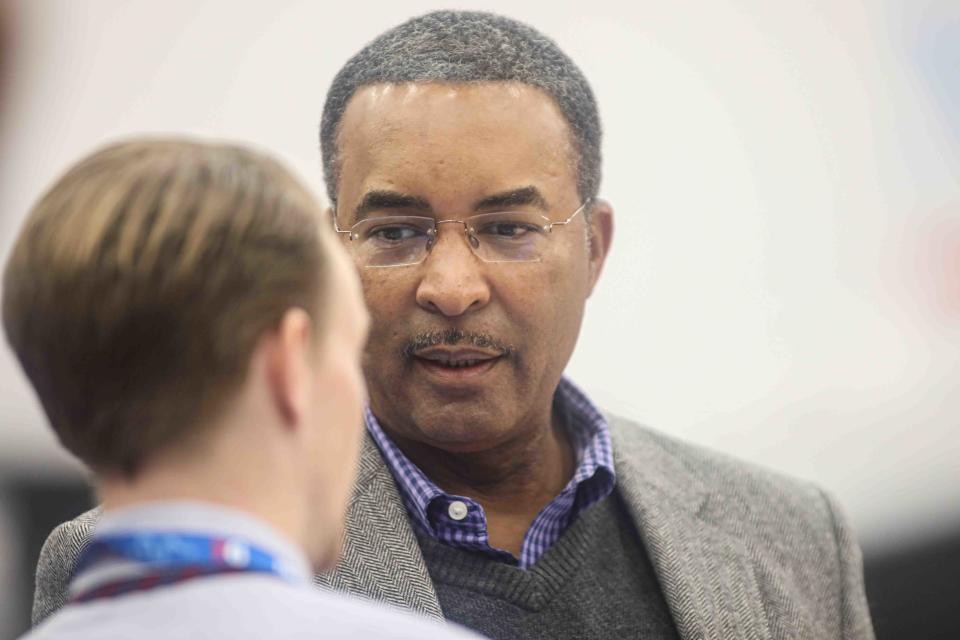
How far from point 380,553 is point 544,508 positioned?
1.24ft

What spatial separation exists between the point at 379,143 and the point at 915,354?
76.7 inches

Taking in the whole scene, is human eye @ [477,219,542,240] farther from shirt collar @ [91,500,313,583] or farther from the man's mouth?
shirt collar @ [91,500,313,583]

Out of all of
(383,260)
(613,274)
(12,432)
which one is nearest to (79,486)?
(12,432)

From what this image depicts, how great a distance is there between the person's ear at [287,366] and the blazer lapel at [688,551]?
1234 millimetres

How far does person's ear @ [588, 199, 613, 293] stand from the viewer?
8.03ft

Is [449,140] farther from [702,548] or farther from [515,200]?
[702,548]

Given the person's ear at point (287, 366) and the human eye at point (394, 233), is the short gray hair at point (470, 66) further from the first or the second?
the person's ear at point (287, 366)

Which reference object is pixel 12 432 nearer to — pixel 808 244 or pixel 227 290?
pixel 227 290

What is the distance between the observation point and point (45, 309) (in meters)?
1.12

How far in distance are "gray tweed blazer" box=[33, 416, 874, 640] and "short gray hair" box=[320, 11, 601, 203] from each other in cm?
56

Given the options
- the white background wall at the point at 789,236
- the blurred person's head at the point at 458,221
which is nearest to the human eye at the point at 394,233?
the blurred person's head at the point at 458,221

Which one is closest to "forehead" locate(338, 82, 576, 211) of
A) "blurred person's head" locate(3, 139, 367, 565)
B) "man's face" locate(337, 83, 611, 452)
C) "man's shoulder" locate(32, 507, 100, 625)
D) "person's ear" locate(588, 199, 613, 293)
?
"man's face" locate(337, 83, 611, 452)

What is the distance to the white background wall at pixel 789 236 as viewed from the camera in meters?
3.37

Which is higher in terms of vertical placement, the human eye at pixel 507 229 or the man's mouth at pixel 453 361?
the human eye at pixel 507 229
